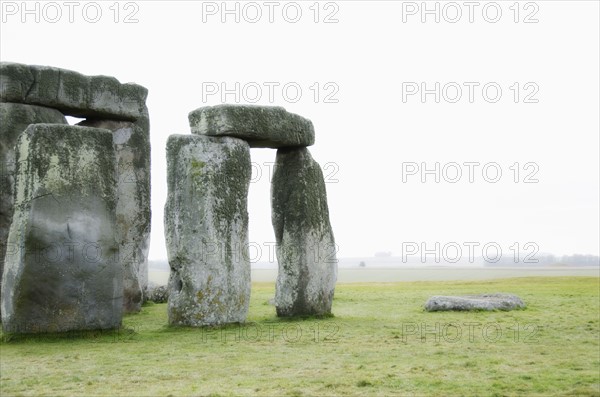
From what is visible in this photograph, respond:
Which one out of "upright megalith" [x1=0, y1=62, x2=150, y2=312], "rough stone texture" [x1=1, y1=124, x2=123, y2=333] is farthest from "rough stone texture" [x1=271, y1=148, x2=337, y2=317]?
"rough stone texture" [x1=1, y1=124, x2=123, y2=333]

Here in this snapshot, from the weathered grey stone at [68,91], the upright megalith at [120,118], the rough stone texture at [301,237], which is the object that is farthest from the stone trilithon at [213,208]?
the weathered grey stone at [68,91]

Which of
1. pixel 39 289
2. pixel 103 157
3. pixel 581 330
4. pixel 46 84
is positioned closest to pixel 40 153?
pixel 103 157

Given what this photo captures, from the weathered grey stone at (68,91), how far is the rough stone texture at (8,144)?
0.18 metres

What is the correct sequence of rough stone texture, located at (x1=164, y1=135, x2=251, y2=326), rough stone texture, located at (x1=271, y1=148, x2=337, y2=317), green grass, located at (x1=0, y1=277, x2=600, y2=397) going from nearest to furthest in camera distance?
green grass, located at (x1=0, y1=277, x2=600, y2=397)
rough stone texture, located at (x1=164, y1=135, x2=251, y2=326)
rough stone texture, located at (x1=271, y1=148, x2=337, y2=317)

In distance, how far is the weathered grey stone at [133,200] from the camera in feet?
55.1

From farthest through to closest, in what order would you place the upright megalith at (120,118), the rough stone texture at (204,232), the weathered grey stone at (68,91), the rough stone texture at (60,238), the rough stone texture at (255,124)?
the upright megalith at (120,118), the weathered grey stone at (68,91), the rough stone texture at (255,124), the rough stone texture at (204,232), the rough stone texture at (60,238)

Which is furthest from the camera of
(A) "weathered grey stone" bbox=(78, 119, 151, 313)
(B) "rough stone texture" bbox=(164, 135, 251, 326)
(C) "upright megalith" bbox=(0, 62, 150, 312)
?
(A) "weathered grey stone" bbox=(78, 119, 151, 313)

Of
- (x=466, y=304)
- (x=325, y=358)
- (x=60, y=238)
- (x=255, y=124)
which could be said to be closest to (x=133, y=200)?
(x=255, y=124)

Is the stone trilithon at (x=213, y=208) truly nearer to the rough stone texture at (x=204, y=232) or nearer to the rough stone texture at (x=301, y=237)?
the rough stone texture at (x=204, y=232)

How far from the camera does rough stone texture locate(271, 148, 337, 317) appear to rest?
1373 cm

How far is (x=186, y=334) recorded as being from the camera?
11.3m

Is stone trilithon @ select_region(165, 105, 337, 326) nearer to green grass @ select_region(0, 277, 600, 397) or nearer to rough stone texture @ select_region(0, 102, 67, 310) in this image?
green grass @ select_region(0, 277, 600, 397)

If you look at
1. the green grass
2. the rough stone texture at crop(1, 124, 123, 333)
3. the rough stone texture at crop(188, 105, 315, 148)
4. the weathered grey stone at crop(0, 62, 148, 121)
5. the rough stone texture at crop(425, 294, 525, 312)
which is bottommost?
the green grass

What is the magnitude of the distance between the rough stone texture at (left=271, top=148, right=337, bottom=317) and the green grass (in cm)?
54
